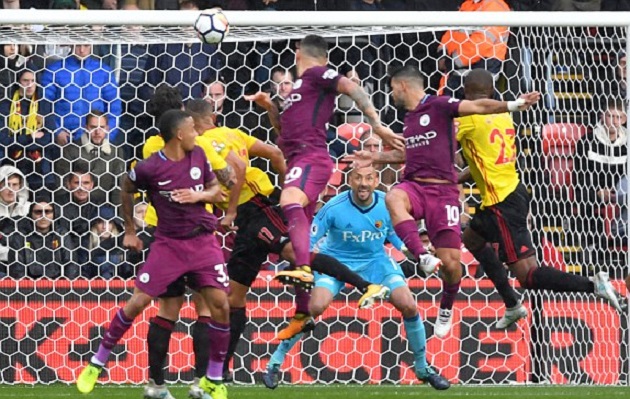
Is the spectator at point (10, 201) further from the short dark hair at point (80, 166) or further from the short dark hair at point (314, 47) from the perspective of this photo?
the short dark hair at point (314, 47)

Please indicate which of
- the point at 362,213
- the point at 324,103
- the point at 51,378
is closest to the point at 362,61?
the point at 362,213

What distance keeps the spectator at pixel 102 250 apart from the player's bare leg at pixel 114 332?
2.76 meters

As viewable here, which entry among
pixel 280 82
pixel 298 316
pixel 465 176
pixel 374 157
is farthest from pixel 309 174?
pixel 280 82

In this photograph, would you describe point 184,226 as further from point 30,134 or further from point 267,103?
point 30,134

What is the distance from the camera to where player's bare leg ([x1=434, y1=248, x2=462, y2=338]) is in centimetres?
1164

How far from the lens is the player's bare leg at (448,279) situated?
38.2ft

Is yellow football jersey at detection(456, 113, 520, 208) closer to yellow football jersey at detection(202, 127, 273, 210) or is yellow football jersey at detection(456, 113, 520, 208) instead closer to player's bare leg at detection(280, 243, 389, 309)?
player's bare leg at detection(280, 243, 389, 309)

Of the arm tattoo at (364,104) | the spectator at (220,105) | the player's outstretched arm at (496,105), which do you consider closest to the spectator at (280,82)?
the spectator at (220,105)

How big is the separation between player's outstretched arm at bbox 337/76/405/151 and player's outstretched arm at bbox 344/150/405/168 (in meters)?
0.40

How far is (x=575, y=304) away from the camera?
13711 mm

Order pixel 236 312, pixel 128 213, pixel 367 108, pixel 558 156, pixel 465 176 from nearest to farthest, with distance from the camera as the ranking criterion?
pixel 367 108, pixel 128 213, pixel 236 312, pixel 465 176, pixel 558 156

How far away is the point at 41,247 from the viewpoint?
44.0 feet

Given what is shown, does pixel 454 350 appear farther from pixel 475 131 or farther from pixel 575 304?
pixel 475 131

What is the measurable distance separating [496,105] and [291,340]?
2789 mm
